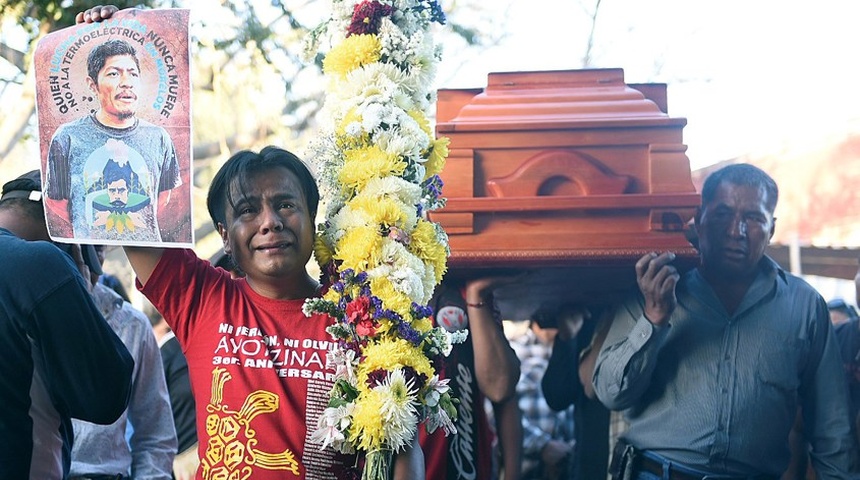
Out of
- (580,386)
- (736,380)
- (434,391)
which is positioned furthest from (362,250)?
(736,380)

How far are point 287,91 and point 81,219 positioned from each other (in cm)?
596

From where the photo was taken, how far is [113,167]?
2.83 meters

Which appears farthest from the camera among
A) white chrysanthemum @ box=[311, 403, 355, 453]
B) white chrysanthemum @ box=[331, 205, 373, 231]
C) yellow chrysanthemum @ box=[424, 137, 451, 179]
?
yellow chrysanthemum @ box=[424, 137, 451, 179]

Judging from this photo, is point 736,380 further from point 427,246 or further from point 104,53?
point 104,53

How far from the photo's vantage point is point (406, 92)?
322 cm

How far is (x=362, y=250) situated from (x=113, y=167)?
74cm

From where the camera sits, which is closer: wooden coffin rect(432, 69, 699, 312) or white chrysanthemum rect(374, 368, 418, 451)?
white chrysanthemum rect(374, 368, 418, 451)

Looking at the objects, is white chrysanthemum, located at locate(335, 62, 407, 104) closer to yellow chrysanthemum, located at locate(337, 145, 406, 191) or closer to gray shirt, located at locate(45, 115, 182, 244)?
yellow chrysanthemum, located at locate(337, 145, 406, 191)

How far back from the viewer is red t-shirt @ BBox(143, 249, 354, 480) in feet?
8.98

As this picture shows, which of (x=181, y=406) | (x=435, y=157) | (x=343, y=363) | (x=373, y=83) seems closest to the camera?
(x=343, y=363)

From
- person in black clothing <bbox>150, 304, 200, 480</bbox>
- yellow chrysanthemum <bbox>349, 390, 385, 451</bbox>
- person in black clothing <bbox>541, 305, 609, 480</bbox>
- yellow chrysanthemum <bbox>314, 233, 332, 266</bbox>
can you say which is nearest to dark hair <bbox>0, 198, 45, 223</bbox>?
yellow chrysanthemum <bbox>314, 233, 332, 266</bbox>

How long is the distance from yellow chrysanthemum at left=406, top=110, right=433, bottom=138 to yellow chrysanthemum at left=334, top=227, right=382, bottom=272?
41cm

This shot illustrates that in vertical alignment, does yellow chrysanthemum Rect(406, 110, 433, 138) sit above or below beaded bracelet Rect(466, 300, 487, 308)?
above

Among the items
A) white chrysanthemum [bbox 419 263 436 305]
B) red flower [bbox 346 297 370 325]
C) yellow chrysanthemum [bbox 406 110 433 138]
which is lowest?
red flower [bbox 346 297 370 325]
